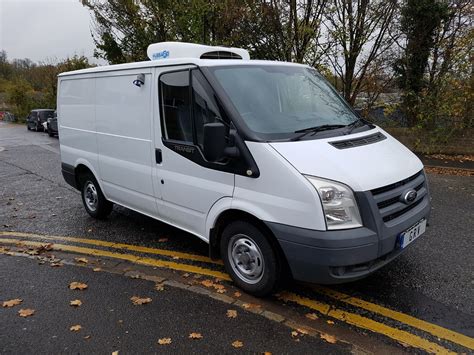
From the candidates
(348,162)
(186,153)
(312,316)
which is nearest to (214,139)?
(186,153)

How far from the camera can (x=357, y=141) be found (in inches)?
139

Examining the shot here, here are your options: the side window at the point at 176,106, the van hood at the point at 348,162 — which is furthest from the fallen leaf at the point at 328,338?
the side window at the point at 176,106

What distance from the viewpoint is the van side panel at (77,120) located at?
538cm

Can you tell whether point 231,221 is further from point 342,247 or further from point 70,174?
point 70,174

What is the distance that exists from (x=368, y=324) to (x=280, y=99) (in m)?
2.18

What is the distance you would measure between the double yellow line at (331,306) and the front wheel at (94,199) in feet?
2.21

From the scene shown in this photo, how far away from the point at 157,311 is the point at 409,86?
1120 cm

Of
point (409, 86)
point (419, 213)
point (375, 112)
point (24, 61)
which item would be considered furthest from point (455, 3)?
point (24, 61)

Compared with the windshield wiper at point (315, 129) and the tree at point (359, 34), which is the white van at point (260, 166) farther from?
the tree at point (359, 34)

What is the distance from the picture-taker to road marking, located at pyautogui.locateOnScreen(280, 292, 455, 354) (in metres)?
2.88

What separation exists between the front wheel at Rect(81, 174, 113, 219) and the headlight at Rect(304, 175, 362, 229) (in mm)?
3779

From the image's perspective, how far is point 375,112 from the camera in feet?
40.9

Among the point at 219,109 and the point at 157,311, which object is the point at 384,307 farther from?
the point at 219,109

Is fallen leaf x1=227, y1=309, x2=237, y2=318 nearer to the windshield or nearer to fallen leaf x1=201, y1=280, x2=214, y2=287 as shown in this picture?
fallen leaf x1=201, y1=280, x2=214, y2=287
